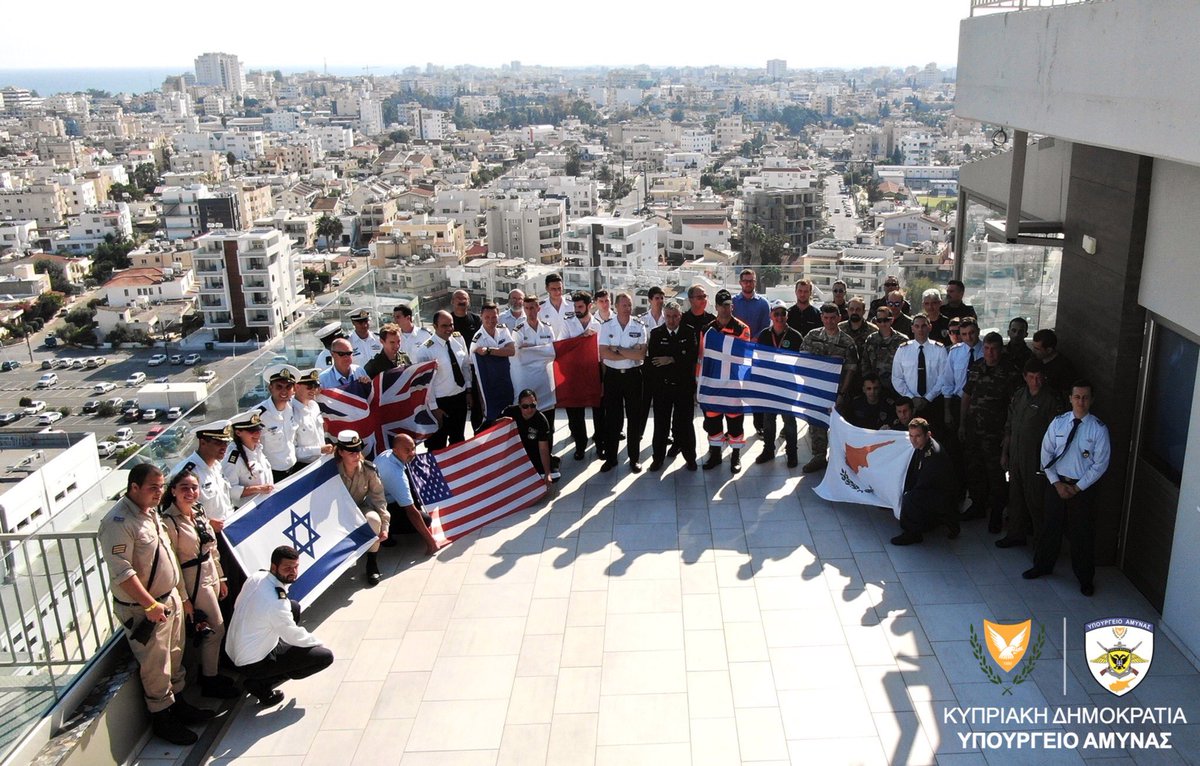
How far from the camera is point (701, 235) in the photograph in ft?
248

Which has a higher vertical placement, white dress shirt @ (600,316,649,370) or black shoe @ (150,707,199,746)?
white dress shirt @ (600,316,649,370)

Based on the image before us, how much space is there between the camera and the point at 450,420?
827cm

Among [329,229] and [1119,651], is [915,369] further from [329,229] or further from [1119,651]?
[329,229]

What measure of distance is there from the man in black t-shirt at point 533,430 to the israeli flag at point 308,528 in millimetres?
1777

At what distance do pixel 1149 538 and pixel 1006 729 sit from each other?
6.66ft

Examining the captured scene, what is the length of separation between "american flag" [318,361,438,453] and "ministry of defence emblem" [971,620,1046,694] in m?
4.55

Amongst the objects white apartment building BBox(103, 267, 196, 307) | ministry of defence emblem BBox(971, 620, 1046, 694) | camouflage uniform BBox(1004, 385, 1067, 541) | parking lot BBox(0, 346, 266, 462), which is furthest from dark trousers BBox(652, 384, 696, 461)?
white apartment building BBox(103, 267, 196, 307)

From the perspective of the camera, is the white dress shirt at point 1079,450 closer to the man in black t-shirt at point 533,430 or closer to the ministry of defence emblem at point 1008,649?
the ministry of defence emblem at point 1008,649

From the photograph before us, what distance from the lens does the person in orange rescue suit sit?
817 cm

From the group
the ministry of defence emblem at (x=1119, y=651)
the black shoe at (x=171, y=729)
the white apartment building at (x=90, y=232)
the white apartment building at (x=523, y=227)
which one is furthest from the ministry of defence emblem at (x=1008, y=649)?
the white apartment building at (x=90, y=232)

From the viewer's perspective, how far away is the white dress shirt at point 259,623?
5168mm

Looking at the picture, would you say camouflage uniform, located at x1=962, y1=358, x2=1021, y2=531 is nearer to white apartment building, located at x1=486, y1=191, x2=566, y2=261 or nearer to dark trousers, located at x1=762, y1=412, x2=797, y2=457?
dark trousers, located at x1=762, y1=412, x2=797, y2=457

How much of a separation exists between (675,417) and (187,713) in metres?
4.55

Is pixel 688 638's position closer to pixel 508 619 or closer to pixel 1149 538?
pixel 508 619
